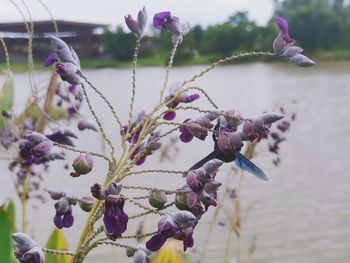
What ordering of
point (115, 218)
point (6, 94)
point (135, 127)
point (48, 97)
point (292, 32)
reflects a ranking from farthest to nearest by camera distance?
point (292, 32), point (48, 97), point (6, 94), point (135, 127), point (115, 218)

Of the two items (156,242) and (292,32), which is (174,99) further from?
(292,32)

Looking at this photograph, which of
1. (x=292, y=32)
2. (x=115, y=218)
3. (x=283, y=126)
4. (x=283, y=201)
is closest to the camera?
(x=115, y=218)

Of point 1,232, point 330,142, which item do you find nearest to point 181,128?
point 1,232

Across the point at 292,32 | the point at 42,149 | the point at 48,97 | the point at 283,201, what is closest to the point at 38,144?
the point at 42,149

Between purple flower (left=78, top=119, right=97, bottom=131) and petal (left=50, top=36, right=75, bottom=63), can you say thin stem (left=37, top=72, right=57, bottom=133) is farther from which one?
petal (left=50, top=36, right=75, bottom=63)

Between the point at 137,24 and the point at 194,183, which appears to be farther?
the point at 137,24

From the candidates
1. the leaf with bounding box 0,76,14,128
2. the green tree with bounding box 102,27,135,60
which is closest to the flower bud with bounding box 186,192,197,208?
the leaf with bounding box 0,76,14,128

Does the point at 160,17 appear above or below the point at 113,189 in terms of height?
above
